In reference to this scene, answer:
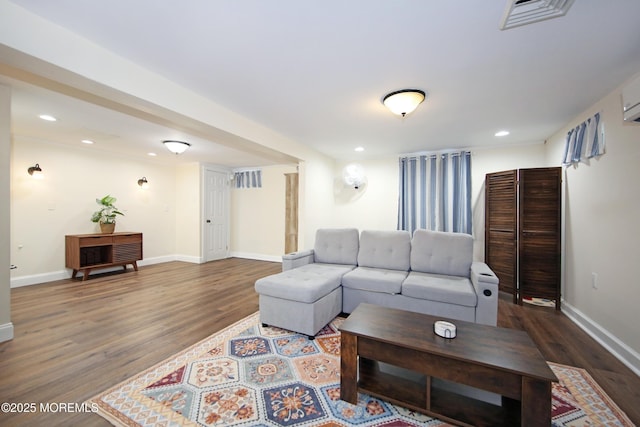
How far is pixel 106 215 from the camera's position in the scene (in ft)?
15.7

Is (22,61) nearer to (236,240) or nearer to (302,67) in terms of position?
(302,67)

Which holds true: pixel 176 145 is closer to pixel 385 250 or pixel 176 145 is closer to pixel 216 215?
pixel 216 215

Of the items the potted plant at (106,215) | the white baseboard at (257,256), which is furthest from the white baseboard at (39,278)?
the white baseboard at (257,256)

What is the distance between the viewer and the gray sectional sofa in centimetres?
241

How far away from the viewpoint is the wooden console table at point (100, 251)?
430 cm

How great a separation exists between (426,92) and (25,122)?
16.1 ft

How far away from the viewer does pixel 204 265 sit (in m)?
5.72

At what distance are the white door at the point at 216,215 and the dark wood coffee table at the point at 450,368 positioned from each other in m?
5.29

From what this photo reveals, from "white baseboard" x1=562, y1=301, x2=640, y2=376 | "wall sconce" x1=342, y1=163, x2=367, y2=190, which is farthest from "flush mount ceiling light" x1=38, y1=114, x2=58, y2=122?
"white baseboard" x1=562, y1=301, x2=640, y2=376

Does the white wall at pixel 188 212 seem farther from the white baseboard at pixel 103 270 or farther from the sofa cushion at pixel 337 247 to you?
the sofa cushion at pixel 337 247

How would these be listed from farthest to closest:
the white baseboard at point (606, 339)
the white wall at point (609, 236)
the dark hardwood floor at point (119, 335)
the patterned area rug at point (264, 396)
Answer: the white wall at point (609, 236) < the white baseboard at point (606, 339) < the dark hardwood floor at point (119, 335) < the patterned area rug at point (264, 396)

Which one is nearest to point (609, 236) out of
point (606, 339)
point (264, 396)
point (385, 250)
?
point (606, 339)

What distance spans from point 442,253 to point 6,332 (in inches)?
171

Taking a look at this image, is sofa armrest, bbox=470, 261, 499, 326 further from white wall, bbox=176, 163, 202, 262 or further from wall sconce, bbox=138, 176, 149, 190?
wall sconce, bbox=138, 176, 149, 190
